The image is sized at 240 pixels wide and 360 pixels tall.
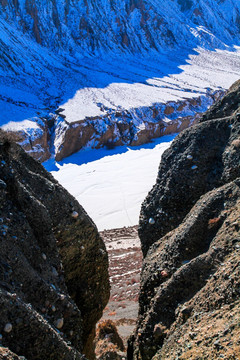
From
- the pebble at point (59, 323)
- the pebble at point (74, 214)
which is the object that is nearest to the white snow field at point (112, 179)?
the pebble at point (74, 214)

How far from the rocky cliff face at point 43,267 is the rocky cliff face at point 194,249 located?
122 cm

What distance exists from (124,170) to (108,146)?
366 inches

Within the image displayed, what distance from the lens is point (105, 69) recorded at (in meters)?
58.9

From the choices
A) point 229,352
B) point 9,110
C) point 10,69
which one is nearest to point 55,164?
point 9,110

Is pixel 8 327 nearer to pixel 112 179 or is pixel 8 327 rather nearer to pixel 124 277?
pixel 124 277

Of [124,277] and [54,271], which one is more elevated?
[54,271]

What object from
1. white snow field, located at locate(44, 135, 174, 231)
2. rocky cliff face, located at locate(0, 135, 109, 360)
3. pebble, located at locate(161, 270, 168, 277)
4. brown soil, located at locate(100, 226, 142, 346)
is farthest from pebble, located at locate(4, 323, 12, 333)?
white snow field, located at locate(44, 135, 174, 231)

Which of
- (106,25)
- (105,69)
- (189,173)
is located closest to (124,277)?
(189,173)

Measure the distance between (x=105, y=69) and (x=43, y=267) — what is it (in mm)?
57346

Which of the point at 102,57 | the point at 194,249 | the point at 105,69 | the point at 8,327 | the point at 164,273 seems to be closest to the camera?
the point at 8,327

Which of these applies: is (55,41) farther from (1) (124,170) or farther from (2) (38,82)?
(1) (124,170)

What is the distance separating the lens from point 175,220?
23.2ft

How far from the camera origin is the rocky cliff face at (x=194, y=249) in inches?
165

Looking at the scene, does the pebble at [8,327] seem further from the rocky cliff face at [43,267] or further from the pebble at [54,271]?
the pebble at [54,271]
